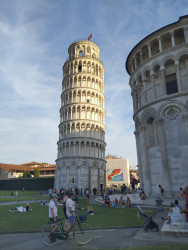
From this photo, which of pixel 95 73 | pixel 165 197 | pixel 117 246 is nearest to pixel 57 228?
pixel 117 246

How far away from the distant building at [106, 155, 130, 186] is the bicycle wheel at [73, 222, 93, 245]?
86.6m

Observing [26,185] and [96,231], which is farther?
[26,185]

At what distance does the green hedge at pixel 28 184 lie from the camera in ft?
211

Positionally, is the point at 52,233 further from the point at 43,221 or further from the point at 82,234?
the point at 43,221

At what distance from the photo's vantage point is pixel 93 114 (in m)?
56.9

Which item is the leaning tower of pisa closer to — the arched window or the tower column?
the arched window

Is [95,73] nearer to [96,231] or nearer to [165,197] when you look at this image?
[165,197]

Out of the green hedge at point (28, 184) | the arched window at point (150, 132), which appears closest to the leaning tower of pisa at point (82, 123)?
the green hedge at point (28, 184)

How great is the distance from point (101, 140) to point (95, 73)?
2149cm

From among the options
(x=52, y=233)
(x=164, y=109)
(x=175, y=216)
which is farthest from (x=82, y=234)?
(x=164, y=109)

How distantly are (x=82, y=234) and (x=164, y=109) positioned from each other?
17.6 metres

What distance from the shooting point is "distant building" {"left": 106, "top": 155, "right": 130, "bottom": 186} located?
9150 centimetres

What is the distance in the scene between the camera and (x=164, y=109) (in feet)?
72.6

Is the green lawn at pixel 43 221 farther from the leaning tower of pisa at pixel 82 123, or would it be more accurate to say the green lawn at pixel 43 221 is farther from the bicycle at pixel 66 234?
the leaning tower of pisa at pixel 82 123
